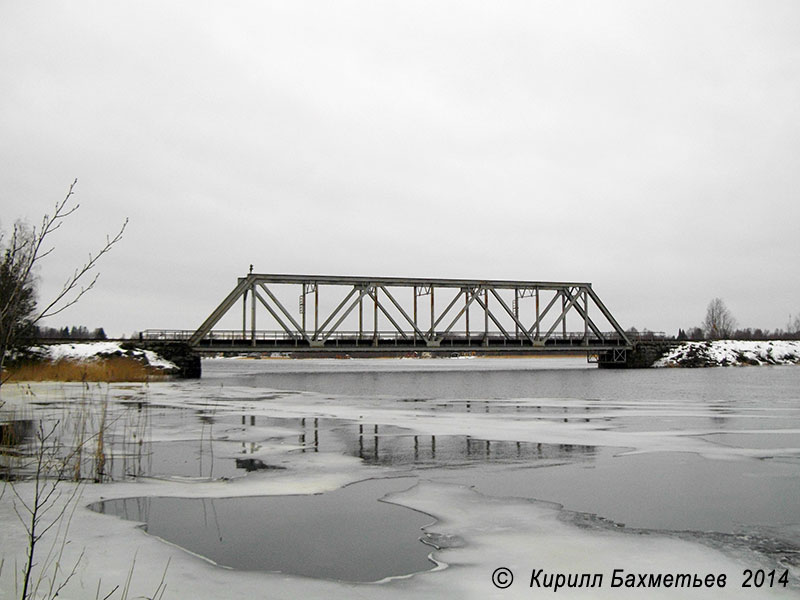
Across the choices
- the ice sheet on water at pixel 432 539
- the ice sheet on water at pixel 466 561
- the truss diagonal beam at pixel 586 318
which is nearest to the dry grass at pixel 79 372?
the ice sheet on water at pixel 432 539

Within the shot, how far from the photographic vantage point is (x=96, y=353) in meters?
48.5

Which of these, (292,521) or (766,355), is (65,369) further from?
(766,355)

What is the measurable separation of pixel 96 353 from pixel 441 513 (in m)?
47.4

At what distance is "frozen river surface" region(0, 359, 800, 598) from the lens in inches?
219

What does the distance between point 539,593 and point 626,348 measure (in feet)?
261

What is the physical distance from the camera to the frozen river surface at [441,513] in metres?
5.56

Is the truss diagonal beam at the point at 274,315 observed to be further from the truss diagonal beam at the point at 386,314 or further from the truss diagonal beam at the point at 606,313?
the truss diagonal beam at the point at 606,313

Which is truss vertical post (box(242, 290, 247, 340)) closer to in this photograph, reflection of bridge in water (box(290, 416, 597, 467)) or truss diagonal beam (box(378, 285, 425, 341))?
truss diagonal beam (box(378, 285, 425, 341))

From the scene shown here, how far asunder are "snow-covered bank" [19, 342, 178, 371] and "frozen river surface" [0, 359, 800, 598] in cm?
3471

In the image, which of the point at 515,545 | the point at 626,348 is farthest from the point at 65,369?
the point at 626,348

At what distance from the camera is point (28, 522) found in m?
7.23

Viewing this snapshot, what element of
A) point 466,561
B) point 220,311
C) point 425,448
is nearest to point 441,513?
point 466,561

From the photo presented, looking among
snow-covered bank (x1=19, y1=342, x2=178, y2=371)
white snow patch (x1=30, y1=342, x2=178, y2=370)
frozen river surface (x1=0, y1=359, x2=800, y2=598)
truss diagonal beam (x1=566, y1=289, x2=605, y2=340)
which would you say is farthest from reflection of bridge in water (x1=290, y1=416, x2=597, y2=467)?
truss diagonal beam (x1=566, y1=289, x2=605, y2=340)

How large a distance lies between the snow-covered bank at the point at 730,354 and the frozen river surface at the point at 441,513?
6880 centimetres
